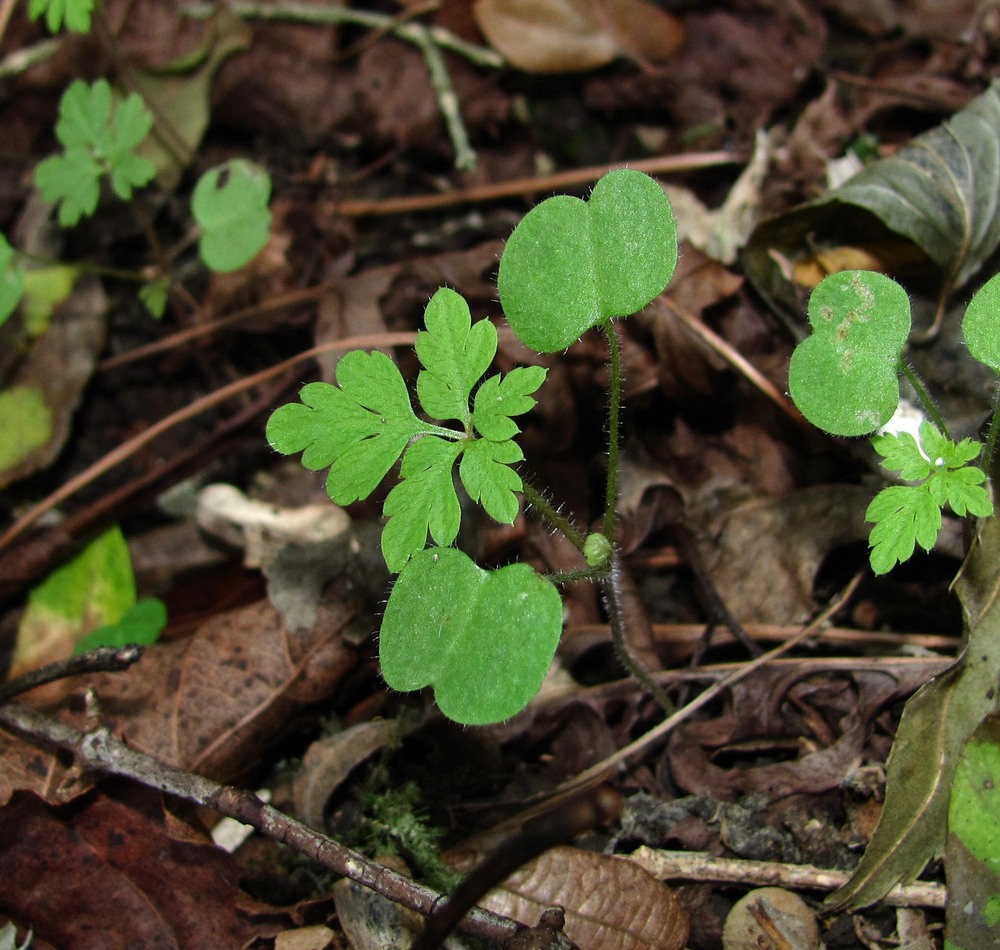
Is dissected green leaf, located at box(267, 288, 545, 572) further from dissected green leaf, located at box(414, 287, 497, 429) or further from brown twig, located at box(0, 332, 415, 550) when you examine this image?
brown twig, located at box(0, 332, 415, 550)

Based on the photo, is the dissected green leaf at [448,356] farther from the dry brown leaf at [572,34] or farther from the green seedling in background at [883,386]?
the dry brown leaf at [572,34]

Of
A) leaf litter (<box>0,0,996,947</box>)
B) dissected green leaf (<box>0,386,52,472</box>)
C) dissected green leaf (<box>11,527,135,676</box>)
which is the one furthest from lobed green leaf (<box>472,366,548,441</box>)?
dissected green leaf (<box>0,386,52,472</box>)

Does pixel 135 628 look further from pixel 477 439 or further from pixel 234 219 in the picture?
pixel 477 439

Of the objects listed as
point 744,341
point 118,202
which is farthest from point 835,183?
point 118,202

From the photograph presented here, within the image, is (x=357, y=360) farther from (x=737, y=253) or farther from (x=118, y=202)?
(x=118, y=202)

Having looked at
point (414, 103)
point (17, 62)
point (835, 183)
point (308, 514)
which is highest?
point (17, 62)

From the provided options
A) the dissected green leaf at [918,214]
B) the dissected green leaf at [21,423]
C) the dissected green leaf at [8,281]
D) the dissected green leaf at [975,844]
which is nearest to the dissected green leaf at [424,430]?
the dissected green leaf at [975,844]
